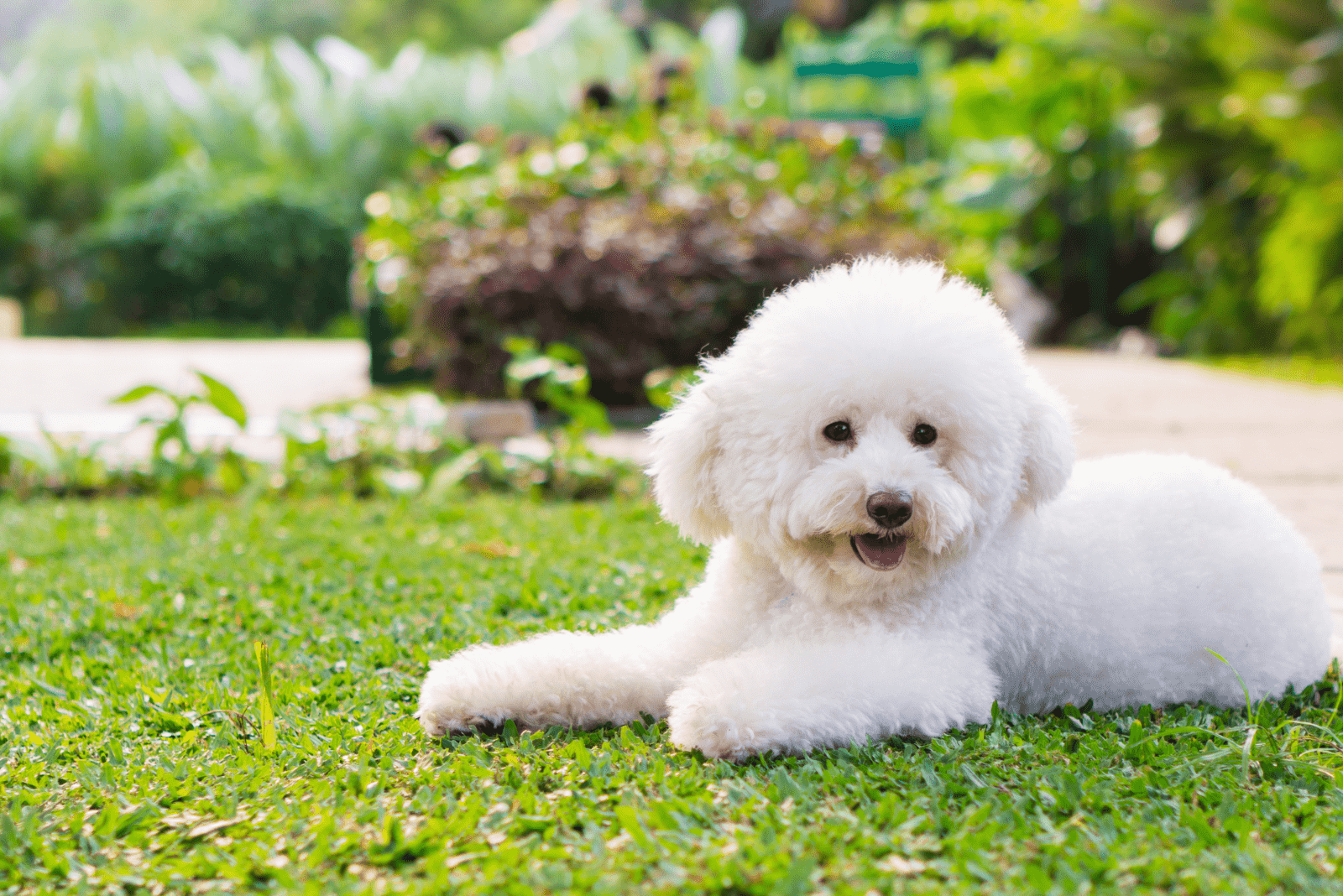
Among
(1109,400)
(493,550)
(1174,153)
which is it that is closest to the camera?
(493,550)

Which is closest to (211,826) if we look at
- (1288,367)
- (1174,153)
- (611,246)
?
(611,246)

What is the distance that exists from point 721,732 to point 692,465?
53 centimetres

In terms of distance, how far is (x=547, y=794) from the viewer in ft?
6.70

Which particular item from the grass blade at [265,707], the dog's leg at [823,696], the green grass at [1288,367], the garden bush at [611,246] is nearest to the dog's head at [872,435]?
the dog's leg at [823,696]

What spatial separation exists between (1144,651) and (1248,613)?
236 millimetres

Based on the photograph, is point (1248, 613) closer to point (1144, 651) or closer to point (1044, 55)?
point (1144, 651)

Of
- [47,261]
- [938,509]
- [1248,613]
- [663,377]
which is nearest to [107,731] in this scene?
[938,509]

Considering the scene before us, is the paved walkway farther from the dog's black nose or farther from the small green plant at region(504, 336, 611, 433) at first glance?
the dog's black nose

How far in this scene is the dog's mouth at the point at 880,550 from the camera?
2154mm

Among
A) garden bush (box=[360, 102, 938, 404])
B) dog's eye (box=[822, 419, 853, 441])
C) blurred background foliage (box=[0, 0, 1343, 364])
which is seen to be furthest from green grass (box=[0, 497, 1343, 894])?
blurred background foliage (box=[0, 0, 1343, 364])

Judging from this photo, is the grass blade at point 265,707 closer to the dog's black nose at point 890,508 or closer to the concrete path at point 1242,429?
the dog's black nose at point 890,508

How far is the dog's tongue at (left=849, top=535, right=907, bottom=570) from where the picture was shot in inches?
84.8

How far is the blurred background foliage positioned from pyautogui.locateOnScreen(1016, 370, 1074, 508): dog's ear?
4.77 metres

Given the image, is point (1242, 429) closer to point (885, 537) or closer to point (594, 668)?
point (885, 537)
